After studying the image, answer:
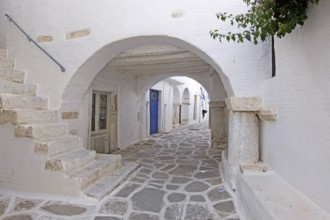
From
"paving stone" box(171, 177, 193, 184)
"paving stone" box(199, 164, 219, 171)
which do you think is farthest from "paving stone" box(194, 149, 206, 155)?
"paving stone" box(171, 177, 193, 184)

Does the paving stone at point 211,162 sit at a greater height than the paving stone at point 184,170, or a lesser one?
greater

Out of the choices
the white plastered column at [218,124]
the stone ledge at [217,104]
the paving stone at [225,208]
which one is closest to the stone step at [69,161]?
the paving stone at [225,208]

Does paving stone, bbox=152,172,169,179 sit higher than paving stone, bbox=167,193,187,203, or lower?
higher

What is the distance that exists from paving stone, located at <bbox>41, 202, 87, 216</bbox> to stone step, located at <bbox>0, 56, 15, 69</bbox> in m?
A: 2.50

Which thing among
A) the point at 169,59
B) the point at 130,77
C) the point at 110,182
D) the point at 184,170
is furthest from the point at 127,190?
the point at 130,77

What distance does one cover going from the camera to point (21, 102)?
3203 millimetres

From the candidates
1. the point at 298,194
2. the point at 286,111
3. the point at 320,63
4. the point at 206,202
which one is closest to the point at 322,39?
the point at 320,63

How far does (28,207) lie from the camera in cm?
258

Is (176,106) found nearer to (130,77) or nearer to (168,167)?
(130,77)

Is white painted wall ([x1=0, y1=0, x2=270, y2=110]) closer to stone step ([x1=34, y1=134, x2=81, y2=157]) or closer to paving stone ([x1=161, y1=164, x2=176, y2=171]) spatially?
stone step ([x1=34, y1=134, x2=81, y2=157])

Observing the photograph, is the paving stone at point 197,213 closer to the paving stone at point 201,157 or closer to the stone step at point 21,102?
the paving stone at point 201,157

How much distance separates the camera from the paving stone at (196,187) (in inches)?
122

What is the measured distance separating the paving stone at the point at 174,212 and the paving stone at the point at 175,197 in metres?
0.13

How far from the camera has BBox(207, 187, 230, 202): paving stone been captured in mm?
2794
